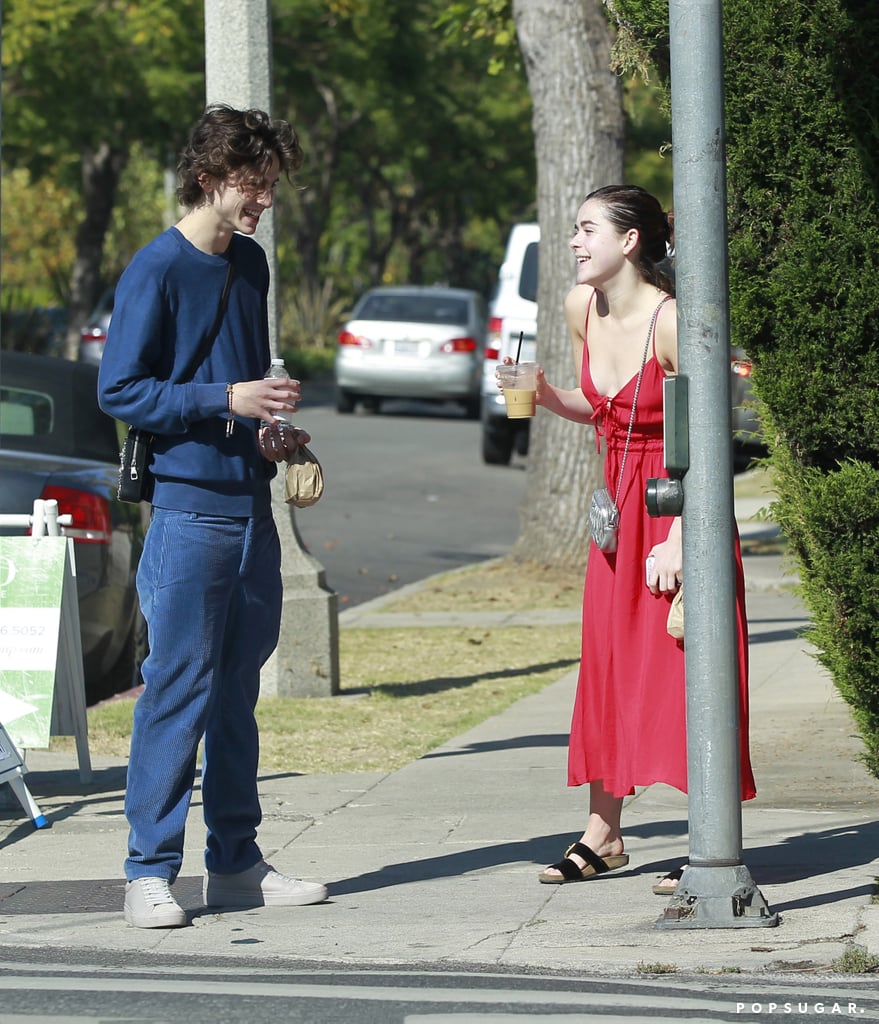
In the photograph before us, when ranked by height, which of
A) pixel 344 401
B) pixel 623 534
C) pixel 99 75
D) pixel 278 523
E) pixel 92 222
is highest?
pixel 99 75

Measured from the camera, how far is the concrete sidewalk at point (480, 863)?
193 inches

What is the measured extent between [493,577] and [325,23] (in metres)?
21.8

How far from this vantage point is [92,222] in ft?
121

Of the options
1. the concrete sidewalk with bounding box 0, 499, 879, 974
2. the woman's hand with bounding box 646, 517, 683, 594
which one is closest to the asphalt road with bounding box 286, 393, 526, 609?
the concrete sidewalk with bounding box 0, 499, 879, 974

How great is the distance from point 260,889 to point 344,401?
76.4 ft

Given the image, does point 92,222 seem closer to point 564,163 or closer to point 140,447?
point 564,163

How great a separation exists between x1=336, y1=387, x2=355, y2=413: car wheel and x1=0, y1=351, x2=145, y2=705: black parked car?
729 inches

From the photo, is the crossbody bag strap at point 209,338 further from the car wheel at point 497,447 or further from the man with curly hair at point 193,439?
the car wheel at point 497,447

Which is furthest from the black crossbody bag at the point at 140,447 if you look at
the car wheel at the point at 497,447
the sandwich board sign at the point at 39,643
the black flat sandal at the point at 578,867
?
the car wheel at the point at 497,447

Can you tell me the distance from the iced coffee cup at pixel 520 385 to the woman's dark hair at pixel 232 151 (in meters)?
0.83

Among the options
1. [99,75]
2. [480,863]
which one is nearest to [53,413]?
[480,863]

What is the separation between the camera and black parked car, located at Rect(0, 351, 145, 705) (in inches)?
327

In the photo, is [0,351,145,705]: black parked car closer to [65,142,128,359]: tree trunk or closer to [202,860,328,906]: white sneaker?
[202,860,328,906]: white sneaker

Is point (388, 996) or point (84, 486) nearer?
point (388, 996)
